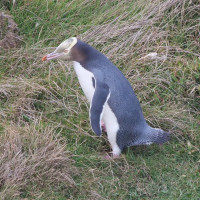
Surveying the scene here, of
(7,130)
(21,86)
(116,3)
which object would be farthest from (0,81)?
(116,3)

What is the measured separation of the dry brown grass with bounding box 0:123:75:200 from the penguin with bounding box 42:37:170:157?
412 mm

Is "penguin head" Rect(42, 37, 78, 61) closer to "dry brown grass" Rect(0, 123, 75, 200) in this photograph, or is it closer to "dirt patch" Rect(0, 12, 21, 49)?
"dry brown grass" Rect(0, 123, 75, 200)

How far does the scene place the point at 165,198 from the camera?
11.5 feet

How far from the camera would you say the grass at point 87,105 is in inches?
139

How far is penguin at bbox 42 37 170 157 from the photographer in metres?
3.79

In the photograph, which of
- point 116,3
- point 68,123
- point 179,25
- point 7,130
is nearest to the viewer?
point 7,130

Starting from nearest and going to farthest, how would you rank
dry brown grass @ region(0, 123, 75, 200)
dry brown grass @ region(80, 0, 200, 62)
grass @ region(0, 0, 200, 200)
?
dry brown grass @ region(0, 123, 75, 200), grass @ region(0, 0, 200, 200), dry brown grass @ region(80, 0, 200, 62)

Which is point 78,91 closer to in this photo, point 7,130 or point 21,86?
point 21,86

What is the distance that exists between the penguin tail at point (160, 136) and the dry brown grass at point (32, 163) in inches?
26.8

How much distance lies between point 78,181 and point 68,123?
693mm

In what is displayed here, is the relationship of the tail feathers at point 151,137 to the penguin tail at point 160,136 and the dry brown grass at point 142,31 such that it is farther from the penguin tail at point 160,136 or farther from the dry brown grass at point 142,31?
the dry brown grass at point 142,31

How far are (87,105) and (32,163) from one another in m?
0.99

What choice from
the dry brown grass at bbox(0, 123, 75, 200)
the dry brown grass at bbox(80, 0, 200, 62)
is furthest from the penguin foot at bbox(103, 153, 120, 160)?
the dry brown grass at bbox(80, 0, 200, 62)

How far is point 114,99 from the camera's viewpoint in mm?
3789
